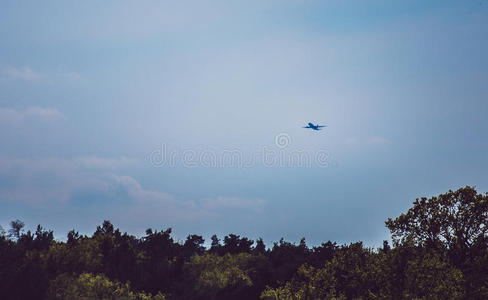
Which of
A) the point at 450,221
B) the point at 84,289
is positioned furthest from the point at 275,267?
the point at 450,221

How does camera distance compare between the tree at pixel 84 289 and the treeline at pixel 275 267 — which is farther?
the tree at pixel 84 289

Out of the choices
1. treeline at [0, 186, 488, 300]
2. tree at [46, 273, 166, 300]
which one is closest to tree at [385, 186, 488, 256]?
treeline at [0, 186, 488, 300]

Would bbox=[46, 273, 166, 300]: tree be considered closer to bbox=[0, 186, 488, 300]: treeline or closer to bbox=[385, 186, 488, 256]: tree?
bbox=[0, 186, 488, 300]: treeline

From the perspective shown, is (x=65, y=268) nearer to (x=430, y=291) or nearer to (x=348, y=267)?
(x=348, y=267)

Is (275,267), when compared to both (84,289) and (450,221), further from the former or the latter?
(450,221)

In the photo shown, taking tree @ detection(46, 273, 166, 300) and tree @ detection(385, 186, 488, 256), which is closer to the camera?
tree @ detection(385, 186, 488, 256)

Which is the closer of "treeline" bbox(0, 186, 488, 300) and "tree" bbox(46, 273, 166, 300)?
"treeline" bbox(0, 186, 488, 300)

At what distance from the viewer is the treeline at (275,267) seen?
46438 millimetres

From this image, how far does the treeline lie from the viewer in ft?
152

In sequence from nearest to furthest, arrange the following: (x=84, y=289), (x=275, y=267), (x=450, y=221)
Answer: (x=450, y=221)
(x=84, y=289)
(x=275, y=267)

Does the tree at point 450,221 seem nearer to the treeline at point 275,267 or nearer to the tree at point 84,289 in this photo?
the treeline at point 275,267

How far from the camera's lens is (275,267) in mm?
112062

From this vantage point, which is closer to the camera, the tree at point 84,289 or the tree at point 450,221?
the tree at point 450,221

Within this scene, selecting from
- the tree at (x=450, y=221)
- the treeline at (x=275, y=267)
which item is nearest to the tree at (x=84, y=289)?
the treeline at (x=275, y=267)
